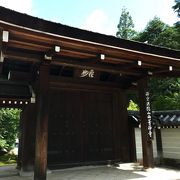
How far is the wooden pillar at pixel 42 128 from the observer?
19.1 ft

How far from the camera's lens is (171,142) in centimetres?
949

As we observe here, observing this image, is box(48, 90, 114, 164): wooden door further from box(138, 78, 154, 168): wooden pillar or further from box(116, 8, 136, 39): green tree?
box(116, 8, 136, 39): green tree

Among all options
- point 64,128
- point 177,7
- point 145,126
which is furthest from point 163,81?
point 64,128

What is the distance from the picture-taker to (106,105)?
9.41 metres

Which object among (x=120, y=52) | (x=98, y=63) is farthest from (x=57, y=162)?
(x=120, y=52)

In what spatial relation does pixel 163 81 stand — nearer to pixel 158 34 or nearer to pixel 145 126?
pixel 158 34

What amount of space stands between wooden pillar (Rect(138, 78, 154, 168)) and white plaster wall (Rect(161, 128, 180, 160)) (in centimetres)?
203

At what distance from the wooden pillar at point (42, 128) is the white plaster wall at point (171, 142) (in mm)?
5683

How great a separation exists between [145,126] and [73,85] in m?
2.95

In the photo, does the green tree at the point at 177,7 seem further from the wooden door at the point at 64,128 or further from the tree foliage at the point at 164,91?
the wooden door at the point at 64,128

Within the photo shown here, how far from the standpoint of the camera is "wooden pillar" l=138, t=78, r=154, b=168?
7683 millimetres

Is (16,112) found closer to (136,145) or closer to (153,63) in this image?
(136,145)

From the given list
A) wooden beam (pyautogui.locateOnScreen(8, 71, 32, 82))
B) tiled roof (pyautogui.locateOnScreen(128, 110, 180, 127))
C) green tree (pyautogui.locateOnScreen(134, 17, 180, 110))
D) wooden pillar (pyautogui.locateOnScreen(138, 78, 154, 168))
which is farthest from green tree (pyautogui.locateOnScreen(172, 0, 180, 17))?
wooden beam (pyautogui.locateOnScreen(8, 71, 32, 82))

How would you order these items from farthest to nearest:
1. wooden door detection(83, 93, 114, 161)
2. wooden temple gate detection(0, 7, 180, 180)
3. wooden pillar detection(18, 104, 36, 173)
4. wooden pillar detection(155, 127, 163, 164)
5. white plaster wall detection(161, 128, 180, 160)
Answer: wooden pillar detection(155, 127, 163, 164) → white plaster wall detection(161, 128, 180, 160) → wooden door detection(83, 93, 114, 161) → wooden pillar detection(18, 104, 36, 173) → wooden temple gate detection(0, 7, 180, 180)
